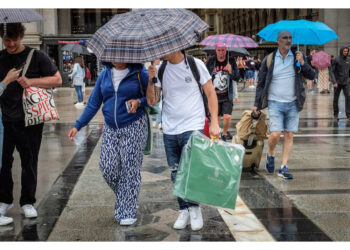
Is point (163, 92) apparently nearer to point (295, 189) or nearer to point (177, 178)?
point (177, 178)

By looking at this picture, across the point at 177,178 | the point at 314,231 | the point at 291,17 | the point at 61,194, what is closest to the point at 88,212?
the point at 61,194

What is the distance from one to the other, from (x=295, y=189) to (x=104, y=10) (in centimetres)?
3202

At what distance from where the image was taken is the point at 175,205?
5.42m

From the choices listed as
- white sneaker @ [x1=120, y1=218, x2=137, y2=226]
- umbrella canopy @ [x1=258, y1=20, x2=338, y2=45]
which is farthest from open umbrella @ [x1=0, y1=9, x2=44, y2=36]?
umbrella canopy @ [x1=258, y1=20, x2=338, y2=45]

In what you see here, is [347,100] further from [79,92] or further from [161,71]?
[161,71]

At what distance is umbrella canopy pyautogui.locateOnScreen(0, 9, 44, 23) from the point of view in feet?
14.8

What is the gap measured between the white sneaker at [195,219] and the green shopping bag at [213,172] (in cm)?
33

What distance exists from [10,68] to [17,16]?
51 centimetres

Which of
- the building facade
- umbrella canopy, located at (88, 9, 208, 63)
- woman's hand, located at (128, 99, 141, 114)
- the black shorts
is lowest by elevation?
the black shorts

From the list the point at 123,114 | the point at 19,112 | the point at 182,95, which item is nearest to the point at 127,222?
the point at 123,114

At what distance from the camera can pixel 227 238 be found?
4324mm

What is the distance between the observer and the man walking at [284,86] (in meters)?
6.44

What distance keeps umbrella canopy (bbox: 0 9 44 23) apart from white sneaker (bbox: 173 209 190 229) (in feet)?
7.31

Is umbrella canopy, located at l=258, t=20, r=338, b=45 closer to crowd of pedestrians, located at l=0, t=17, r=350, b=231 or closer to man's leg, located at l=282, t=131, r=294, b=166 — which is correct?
man's leg, located at l=282, t=131, r=294, b=166
